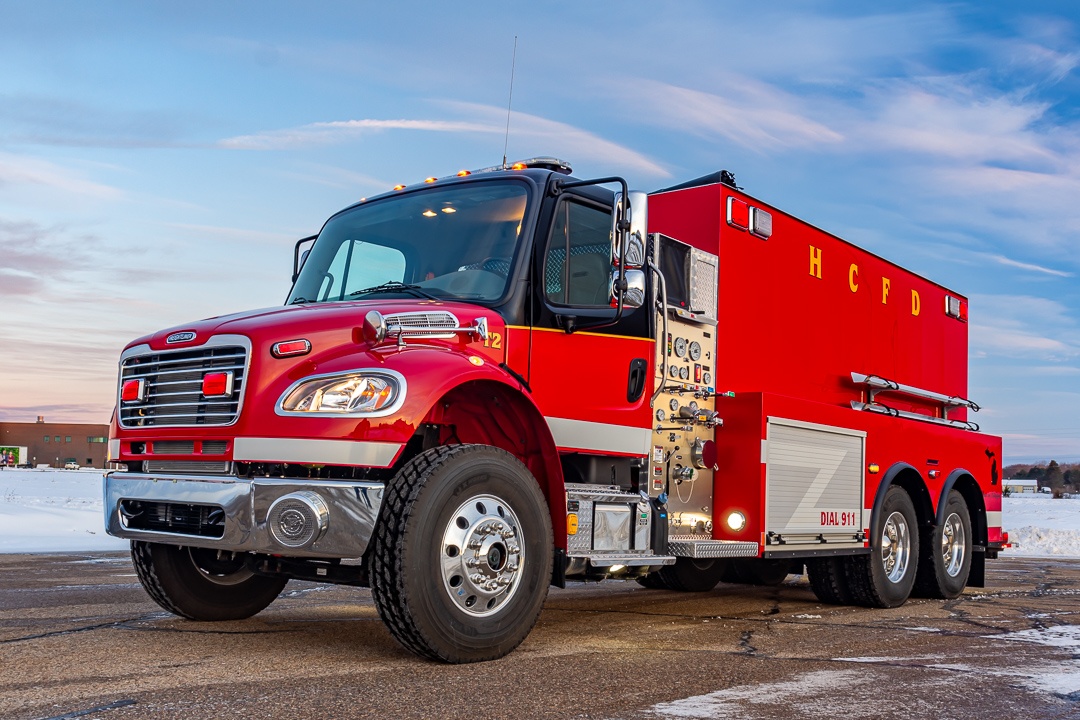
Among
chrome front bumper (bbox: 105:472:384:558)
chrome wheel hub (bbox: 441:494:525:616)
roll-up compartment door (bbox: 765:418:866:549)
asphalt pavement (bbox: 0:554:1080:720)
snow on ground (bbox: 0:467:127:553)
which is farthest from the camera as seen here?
snow on ground (bbox: 0:467:127:553)

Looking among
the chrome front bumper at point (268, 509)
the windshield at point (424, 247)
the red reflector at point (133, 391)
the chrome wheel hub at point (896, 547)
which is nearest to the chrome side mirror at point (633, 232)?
the windshield at point (424, 247)

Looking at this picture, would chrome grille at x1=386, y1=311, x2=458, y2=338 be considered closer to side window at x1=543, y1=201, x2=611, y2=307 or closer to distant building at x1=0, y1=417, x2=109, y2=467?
side window at x1=543, y1=201, x2=611, y2=307

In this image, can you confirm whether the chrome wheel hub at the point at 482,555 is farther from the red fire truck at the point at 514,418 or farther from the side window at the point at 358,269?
the side window at the point at 358,269

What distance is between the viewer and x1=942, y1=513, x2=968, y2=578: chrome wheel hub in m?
11.0

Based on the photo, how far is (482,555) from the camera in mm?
5570

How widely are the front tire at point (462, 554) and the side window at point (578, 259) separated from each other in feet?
4.17

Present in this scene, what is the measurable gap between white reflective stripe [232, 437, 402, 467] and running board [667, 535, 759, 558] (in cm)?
265

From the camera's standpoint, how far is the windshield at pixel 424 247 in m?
6.50

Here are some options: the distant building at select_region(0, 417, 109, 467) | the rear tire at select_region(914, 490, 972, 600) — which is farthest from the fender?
the distant building at select_region(0, 417, 109, 467)

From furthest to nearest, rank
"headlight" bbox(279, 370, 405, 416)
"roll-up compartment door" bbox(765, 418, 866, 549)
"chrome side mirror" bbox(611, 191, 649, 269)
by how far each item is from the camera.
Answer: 1. "roll-up compartment door" bbox(765, 418, 866, 549)
2. "chrome side mirror" bbox(611, 191, 649, 269)
3. "headlight" bbox(279, 370, 405, 416)

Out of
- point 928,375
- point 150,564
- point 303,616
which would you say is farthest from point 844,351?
point 150,564

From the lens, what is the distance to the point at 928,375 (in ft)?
38.4

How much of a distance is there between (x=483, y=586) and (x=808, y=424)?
4060 mm

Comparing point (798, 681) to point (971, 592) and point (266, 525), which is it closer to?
point (266, 525)
